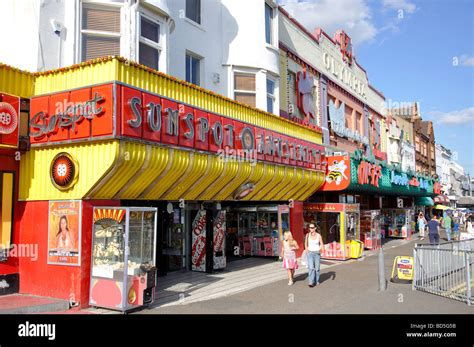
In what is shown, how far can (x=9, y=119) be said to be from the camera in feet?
31.6

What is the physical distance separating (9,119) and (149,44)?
4.07 metres

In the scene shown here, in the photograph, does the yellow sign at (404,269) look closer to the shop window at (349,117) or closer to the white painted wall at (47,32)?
the white painted wall at (47,32)

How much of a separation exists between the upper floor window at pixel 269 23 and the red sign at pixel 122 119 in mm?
6509

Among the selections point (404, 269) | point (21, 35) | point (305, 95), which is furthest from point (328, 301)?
point (305, 95)

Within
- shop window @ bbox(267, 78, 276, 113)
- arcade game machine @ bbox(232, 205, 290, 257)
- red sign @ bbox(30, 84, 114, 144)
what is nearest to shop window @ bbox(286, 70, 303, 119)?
shop window @ bbox(267, 78, 276, 113)

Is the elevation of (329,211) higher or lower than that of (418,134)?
lower

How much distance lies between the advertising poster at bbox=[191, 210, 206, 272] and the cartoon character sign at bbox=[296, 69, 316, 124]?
8.88 m

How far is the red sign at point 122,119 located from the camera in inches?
355

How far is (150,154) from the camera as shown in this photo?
9781mm

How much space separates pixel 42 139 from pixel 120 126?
2.25m

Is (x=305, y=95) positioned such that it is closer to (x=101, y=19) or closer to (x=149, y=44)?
(x=149, y=44)

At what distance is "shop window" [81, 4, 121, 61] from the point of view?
11078 millimetres
